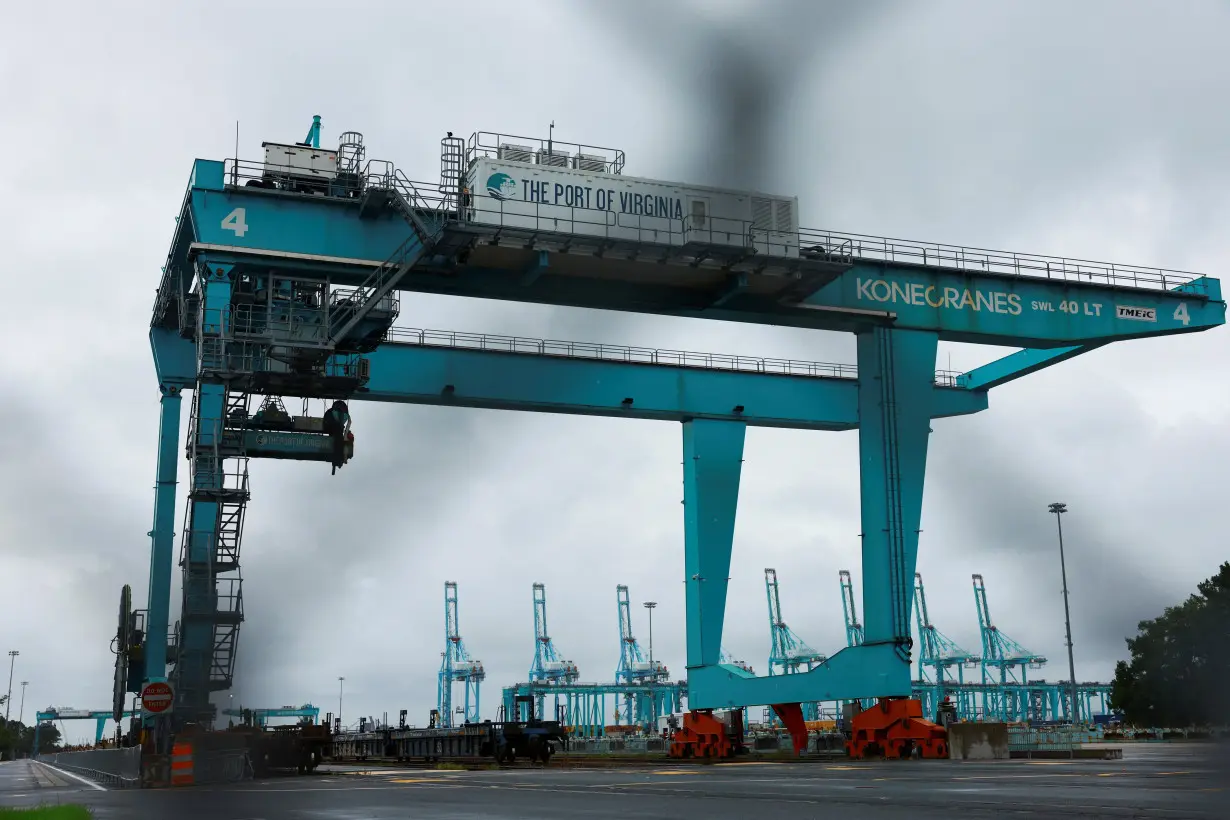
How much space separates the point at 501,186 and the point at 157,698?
14298mm

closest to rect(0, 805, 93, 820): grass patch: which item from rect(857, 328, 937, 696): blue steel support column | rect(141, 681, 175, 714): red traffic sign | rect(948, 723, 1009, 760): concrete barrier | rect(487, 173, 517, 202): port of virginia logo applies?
rect(141, 681, 175, 714): red traffic sign

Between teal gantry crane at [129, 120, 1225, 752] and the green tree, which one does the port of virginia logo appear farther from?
the green tree

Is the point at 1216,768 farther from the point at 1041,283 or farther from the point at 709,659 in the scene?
the point at 709,659

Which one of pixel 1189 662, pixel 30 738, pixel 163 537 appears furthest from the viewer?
pixel 30 738

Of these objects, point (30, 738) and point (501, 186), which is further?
point (30, 738)

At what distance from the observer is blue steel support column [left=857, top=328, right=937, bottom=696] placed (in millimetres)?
32719

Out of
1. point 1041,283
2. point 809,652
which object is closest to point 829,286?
point 1041,283

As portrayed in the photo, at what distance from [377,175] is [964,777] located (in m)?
20.4

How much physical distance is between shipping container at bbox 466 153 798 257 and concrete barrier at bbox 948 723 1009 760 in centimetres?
1315

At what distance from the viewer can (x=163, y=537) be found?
40.7m

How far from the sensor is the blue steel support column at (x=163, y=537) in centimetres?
3859

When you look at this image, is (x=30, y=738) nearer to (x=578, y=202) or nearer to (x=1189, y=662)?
(x=578, y=202)

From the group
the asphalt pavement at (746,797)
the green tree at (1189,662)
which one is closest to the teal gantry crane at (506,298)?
the asphalt pavement at (746,797)


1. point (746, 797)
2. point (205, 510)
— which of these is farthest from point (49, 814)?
point (205, 510)
